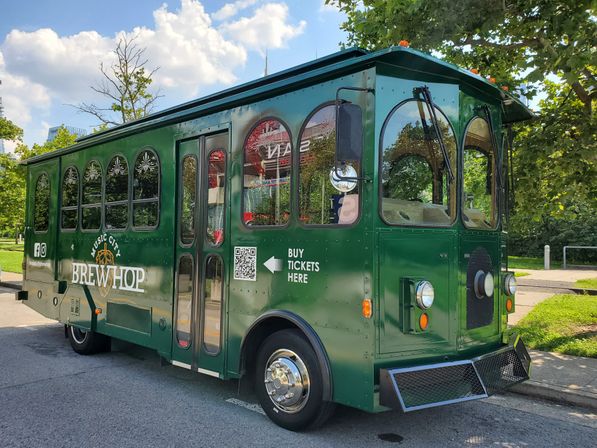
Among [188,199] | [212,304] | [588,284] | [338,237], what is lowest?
[588,284]

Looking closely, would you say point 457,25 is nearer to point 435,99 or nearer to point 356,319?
point 435,99

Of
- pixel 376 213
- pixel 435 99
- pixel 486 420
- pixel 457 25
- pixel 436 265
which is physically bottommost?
pixel 486 420

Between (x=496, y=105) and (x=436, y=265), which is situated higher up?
(x=496, y=105)

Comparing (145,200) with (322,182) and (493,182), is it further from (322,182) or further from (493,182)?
(493,182)

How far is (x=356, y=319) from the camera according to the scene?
3.63m

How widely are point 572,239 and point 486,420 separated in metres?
22.9

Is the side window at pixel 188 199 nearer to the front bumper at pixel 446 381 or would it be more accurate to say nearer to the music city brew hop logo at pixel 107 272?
the music city brew hop logo at pixel 107 272

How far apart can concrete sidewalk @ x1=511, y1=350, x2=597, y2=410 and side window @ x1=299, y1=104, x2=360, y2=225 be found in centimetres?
312

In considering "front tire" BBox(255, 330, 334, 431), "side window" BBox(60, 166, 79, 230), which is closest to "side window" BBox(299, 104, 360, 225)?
"front tire" BBox(255, 330, 334, 431)

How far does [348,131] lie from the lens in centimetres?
356

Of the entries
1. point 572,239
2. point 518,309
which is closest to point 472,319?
point 518,309

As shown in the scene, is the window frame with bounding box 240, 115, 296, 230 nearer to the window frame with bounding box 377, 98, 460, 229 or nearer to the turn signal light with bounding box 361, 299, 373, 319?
the window frame with bounding box 377, 98, 460, 229

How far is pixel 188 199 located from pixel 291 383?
2.30m

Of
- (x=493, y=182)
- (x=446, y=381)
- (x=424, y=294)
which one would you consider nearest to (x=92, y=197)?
(x=424, y=294)
